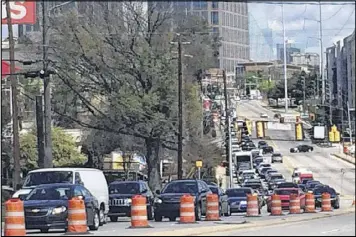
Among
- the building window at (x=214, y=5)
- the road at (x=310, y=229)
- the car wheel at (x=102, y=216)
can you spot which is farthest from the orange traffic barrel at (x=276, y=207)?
the building window at (x=214, y=5)

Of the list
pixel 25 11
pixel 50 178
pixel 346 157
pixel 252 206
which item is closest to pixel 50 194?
pixel 50 178

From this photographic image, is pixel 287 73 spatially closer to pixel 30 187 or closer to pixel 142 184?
pixel 142 184

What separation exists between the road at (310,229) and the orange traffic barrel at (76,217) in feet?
10.3

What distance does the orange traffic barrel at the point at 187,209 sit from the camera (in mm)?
23797

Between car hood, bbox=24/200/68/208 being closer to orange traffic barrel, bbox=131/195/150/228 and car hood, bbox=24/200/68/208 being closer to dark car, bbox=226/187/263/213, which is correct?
orange traffic barrel, bbox=131/195/150/228

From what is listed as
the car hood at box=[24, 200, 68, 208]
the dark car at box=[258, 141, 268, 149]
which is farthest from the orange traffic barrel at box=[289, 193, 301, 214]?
the dark car at box=[258, 141, 268, 149]

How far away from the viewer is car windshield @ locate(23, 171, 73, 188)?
86.5 feet

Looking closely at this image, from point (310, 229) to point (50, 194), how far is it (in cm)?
673

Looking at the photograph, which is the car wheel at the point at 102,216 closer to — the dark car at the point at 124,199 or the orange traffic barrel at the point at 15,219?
the dark car at the point at 124,199

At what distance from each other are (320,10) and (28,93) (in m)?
42.7

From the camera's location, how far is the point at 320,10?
12375 millimetres

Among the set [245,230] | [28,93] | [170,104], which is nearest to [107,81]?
[170,104]

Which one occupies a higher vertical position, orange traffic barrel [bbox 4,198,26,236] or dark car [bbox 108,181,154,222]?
orange traffic barrel [bbox 4,198,26,236]

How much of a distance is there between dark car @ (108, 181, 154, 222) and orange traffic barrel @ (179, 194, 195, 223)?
471cm
